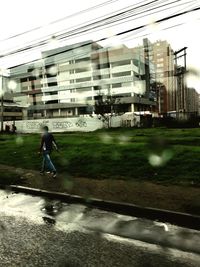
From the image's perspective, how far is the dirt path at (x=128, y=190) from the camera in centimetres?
853

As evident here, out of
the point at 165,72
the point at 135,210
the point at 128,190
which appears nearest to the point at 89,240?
the point at 135,210

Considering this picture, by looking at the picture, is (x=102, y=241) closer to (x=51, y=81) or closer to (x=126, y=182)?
(x=126, y=182)

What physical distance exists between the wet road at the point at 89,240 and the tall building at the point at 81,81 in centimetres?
9039

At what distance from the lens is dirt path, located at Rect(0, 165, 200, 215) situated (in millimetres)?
8534

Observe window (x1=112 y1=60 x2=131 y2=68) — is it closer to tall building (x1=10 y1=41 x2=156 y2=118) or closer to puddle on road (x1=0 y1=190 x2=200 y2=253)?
tall building (x1=10 y1=41 x2=156 y2=118)

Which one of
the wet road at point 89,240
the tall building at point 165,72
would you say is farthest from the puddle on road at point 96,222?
the tall building at point 165,72

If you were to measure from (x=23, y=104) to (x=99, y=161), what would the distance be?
10866cm

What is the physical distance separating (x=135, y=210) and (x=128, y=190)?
1.92 metres

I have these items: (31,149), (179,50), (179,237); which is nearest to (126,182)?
(179,237)

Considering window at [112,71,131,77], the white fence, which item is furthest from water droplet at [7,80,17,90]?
the white fence

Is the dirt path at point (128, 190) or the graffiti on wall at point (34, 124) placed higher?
the graffiti on wall at point (34, 124)

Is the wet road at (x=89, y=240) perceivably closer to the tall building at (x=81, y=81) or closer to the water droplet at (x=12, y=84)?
the tall building at (x=81, y=81)

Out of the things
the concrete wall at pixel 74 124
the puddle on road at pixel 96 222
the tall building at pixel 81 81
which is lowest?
the puddle on road at pixel 96 222

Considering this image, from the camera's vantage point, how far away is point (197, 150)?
1555 centimetres
